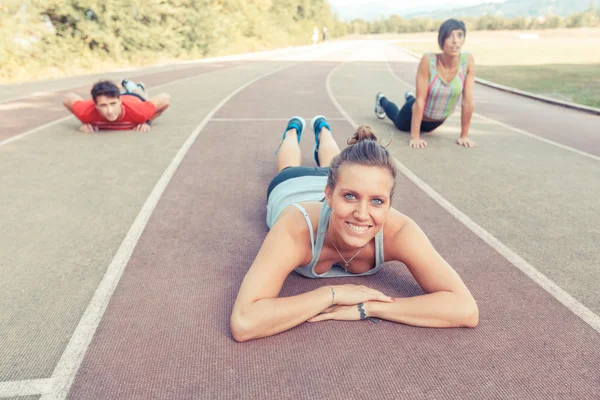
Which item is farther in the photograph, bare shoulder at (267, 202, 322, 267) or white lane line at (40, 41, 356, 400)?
bare shoulder at (267, 202, 322, 267)

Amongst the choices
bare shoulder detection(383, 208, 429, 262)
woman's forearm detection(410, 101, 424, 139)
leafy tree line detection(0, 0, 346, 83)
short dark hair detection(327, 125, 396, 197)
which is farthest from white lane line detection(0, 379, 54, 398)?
leafy tree line detection(0, 0, 346, 83)

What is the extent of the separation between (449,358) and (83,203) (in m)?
3.98

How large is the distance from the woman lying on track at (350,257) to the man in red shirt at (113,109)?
5.38 metres

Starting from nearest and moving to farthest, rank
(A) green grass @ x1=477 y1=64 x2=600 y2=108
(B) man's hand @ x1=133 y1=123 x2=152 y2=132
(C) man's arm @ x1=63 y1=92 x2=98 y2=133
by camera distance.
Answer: (C) man's arm @ x1=63 y1=92 x2=98 y2=133 → (B) man's hand @ x1=133 y1=123 x2=152 y2=132 → (A) green grass @ x1=477 y1=64 x2=600 y2=108

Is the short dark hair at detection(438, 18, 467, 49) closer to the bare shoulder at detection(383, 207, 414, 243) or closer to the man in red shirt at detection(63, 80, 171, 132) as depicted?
the bare shoulder at detection(383, 207, 414, 243)

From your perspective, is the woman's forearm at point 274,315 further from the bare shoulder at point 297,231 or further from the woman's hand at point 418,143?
the woman's hand at point 418,143

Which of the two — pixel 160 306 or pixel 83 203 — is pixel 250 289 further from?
pixel 83 203

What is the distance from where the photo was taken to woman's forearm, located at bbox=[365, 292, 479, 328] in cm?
273

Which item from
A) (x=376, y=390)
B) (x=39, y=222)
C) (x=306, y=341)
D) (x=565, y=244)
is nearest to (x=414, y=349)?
(x=376, y=390)

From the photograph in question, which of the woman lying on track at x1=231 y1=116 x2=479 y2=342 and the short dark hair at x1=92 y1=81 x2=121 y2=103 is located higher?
the short dark hair at x1=92 y1=81 x2=121 y2=103

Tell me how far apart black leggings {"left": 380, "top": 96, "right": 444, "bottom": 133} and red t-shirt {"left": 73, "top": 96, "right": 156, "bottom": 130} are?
4.31m

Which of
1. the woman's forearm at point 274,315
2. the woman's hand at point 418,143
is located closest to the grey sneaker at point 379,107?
the woman's hand at point 418,143

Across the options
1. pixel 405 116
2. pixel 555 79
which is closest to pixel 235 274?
pixel 405 116

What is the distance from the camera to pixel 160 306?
120 inches
